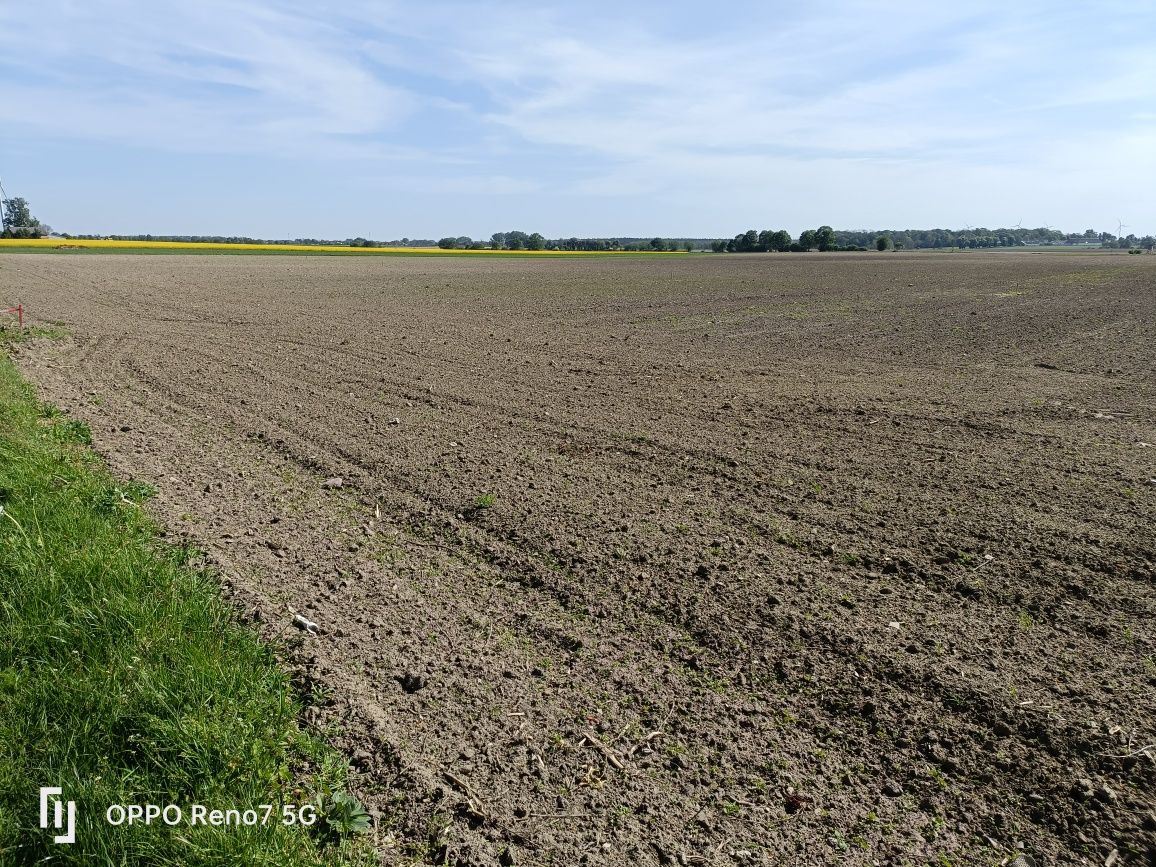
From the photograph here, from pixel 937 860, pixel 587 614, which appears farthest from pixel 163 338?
pixel 937 860

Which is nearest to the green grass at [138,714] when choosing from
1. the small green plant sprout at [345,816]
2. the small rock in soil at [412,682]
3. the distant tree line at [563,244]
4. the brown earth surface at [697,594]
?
the small green plant sprout at [345,816]

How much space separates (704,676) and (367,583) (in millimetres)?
2625

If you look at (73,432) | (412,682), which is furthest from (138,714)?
(73,432)

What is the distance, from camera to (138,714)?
3.71 meters

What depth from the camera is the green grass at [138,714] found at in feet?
10.2

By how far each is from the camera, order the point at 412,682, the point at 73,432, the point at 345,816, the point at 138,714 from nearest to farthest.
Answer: the point at 345,816
the point at 138,714
the point at 412,682
the point at 73,432

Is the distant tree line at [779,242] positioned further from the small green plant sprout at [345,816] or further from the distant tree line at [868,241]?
the small green plant sprout at [345,816]

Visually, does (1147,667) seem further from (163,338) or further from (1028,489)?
(163,338)

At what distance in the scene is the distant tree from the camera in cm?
10700

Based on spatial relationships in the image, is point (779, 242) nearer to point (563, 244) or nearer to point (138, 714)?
point (563, 244)

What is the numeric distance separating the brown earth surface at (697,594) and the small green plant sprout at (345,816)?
100 millimetres

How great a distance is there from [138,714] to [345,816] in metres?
1.22

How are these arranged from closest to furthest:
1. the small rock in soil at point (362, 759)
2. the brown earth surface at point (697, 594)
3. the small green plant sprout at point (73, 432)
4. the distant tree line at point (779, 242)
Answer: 1. the brown earth surface at point (697, 594)
2. the small rock in soil at point (362, 759)
3. the small green plant sprout at point (73, 432)
4. the distant tree line at point (779, 242)

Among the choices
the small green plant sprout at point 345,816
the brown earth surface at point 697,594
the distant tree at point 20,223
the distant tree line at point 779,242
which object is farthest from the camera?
the distant tree line at point 779,242
